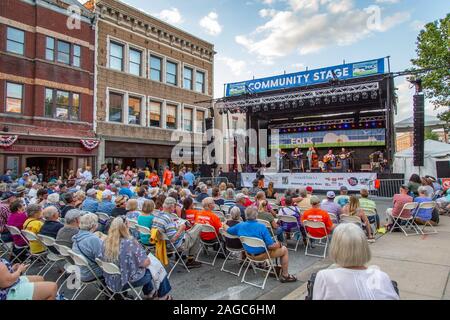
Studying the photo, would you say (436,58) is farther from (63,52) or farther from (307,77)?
(63,52)

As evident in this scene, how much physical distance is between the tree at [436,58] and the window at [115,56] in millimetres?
19619

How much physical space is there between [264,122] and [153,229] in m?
19.3

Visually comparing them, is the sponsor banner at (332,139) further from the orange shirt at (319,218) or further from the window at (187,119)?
the orange shirt at (319,218)

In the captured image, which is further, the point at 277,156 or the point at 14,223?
the point at 277,156

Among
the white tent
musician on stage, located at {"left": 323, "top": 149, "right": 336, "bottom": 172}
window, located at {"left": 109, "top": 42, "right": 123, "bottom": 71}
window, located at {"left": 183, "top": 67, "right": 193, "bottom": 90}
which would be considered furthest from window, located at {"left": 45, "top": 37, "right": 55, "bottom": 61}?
the white tent

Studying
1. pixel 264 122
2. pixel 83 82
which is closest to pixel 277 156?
pixel 264 122

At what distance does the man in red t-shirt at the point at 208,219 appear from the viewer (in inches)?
219

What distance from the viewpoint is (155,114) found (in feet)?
74.4

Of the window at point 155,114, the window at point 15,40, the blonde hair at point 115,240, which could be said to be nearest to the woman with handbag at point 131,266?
the blonde hair at point 115,240

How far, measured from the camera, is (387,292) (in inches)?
85.2

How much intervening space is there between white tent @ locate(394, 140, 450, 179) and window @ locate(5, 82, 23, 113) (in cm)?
2041

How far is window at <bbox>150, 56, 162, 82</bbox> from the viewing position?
22.6 meters
